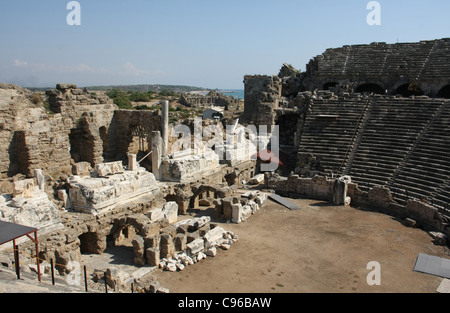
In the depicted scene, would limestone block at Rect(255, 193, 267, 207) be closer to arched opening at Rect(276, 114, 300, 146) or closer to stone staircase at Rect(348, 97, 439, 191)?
stone staircase at Rect(348, 97, 439, 191)

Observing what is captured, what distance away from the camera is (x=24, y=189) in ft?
37.7

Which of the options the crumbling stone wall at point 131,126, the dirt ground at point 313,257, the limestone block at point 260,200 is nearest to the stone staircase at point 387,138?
the dirt ground at point 313,257

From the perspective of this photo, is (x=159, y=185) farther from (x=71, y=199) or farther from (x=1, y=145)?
(x=1, y=145)

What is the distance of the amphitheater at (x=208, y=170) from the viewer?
464 inches

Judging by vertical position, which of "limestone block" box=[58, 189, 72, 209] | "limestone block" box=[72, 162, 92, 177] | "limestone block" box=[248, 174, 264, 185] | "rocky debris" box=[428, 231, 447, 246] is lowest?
"rocky debris" box=[428, 231, 447, 246]

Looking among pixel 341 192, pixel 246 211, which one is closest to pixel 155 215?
pixel 246 211

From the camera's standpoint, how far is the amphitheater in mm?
11781

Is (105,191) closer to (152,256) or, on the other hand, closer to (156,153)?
(152,256)

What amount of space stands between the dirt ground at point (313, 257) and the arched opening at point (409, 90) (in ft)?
44.6

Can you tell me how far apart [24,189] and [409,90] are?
983 inches

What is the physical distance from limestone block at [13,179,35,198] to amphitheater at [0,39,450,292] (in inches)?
1.2

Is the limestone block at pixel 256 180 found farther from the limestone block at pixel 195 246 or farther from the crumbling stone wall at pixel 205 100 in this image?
the crumbling stone wall at pixel 205 100

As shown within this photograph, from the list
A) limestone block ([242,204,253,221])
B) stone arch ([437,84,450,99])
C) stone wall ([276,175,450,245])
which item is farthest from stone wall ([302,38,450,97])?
limestone block ([242,204,253,221])

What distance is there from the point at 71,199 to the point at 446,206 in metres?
13.9
